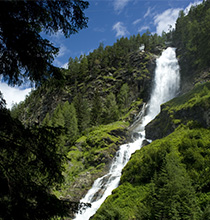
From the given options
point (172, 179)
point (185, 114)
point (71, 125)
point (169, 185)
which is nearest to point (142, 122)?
point (71, 125)

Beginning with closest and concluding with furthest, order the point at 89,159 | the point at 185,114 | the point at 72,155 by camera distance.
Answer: the point at 185,114
the point at 89,159
the point at 72,155

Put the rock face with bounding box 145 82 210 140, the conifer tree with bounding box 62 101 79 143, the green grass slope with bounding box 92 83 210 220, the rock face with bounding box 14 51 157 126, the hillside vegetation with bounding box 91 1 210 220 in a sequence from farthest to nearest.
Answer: the rock face with bounding box 14 51 157 126
the conifer tree with bounding box 62 101 79 143
the rock face with bounding box 145 82 210 140
the hillside vegetation with bounding box 91 1 210 220
the green grass slope with bounding box 92 83 210 220

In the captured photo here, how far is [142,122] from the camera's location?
49.5 metres

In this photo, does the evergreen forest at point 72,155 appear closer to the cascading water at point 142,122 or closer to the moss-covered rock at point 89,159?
the moss-covered rock at point 89,159

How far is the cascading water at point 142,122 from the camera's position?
23312 millimetres

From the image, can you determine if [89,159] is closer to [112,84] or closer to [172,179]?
[172,179]

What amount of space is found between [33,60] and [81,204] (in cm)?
384

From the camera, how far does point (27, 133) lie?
4.30 m

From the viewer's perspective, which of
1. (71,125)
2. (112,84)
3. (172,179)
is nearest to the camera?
(172,179)

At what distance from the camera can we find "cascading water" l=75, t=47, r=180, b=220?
76.5 feet

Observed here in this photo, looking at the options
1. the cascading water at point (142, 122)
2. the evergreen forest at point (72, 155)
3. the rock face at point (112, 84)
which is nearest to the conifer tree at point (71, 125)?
the evergreen forest at point (72, 155)

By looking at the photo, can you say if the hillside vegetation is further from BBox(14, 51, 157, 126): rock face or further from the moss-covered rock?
BBox(14, 51, 157, 126): rock face

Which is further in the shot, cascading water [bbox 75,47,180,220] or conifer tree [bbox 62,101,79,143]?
conifer tree [bbox 62,101,79,143]

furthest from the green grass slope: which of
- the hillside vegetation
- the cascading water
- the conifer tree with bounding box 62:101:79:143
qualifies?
the conifer tree with bounding box 62:101:79:143
